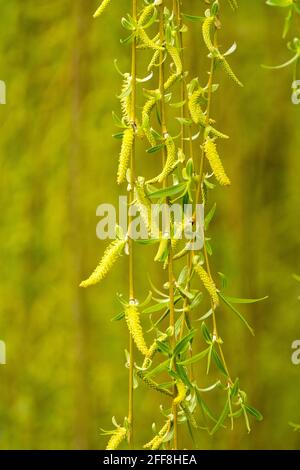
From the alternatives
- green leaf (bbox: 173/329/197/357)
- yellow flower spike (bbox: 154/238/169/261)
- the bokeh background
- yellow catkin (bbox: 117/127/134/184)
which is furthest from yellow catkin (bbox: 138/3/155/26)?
the bokeh background

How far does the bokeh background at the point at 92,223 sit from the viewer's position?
129 cm

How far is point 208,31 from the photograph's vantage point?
33.0 inches

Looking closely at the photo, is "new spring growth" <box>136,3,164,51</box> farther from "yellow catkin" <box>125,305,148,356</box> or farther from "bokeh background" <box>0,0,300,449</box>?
"bokeh background" <box>0,0,300,449</box>

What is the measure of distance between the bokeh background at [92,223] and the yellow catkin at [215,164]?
0.48 metres

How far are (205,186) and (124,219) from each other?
5.1 inches

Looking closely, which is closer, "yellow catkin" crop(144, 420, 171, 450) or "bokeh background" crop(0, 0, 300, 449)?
"yellow catkin" crop(144, 420, 171, 450)

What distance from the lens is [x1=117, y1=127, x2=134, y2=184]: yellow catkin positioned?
0.78 m

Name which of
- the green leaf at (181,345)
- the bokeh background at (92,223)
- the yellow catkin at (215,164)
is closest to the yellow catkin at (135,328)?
the green leaf at (181,345)

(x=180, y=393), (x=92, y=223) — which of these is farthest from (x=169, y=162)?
(x=92, y=223)

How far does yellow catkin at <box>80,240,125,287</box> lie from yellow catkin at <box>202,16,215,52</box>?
8.6 inches
